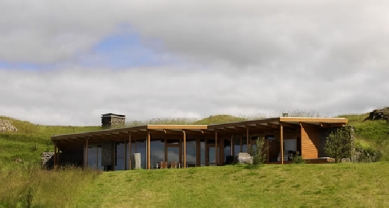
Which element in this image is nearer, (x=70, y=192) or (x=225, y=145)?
(x=70, y=192)

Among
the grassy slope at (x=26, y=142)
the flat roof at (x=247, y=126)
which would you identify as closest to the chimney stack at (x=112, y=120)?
the grassy slope at (x=26, y=142)

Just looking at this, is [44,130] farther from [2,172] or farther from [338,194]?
[338,194]

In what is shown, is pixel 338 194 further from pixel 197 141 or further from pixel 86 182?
pixel 197 141

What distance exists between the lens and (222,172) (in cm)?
2617

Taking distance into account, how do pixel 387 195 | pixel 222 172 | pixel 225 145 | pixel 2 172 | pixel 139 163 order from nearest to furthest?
pixel 387 195 < pixel 222 172 < pixel 2 172 < pixel 139 163 < pixel 225 145

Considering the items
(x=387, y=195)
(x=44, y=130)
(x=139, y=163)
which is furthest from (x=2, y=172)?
(x=44, y=130)

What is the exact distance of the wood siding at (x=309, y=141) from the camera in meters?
30.7

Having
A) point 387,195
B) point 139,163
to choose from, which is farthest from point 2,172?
point 387,195

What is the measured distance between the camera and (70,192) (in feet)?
79.3

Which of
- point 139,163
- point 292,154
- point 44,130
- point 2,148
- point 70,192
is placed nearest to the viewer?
point 70,192

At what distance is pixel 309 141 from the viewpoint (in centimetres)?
3127

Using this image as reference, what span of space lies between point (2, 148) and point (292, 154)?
25.7m

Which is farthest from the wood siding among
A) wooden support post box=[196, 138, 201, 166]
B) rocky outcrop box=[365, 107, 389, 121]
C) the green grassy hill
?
rocky outcrop box=[365, 107, 389, 121]

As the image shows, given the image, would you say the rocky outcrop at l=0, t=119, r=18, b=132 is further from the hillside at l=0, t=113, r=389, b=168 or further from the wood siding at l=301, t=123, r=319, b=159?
the wood siding at l=301, t=123, r=319, b=159
